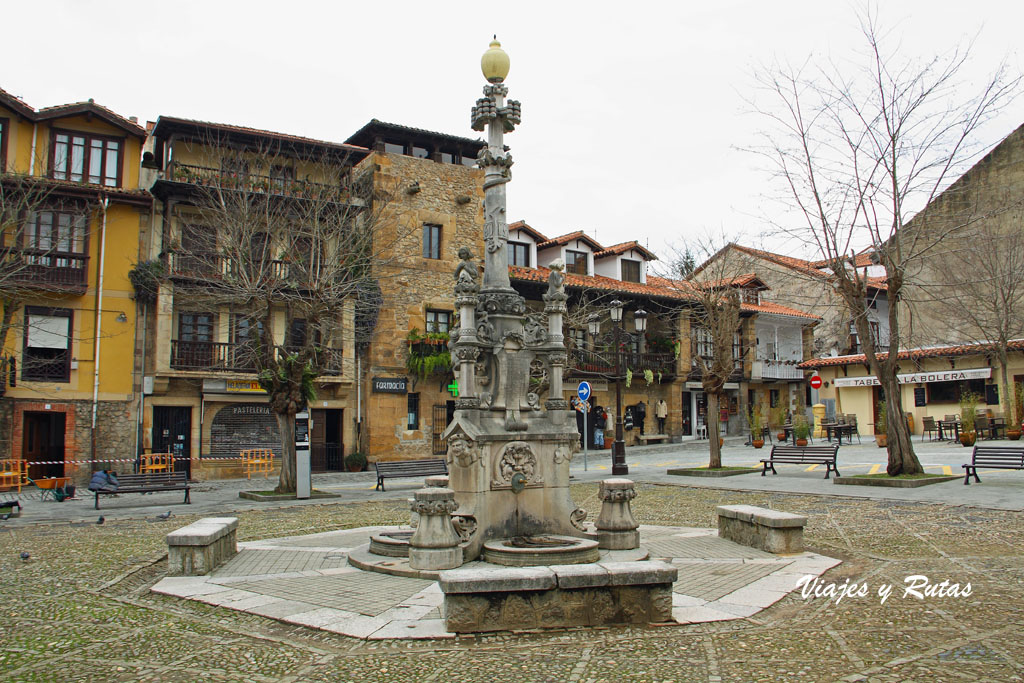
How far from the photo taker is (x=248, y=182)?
24.3m

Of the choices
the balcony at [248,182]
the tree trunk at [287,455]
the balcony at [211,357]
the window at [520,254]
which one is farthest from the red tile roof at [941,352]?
the balcony at [211,357]

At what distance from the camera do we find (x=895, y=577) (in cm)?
759

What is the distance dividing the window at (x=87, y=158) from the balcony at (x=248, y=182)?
5.69 feet

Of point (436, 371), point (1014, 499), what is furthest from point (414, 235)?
point (1014, 499)

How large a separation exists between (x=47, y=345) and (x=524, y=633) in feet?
77.9

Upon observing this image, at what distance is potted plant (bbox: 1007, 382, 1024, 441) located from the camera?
25.0 m

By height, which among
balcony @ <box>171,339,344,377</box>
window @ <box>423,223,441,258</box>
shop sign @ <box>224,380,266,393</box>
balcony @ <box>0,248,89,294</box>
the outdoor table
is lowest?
A: the outdoor table

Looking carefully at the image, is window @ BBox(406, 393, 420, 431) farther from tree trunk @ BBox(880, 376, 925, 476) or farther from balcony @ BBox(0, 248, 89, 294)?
tree trunk @ BBox(880, 376, 925, 476)

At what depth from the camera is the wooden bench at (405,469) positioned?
19.6m

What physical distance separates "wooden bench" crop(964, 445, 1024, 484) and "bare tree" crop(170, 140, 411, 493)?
1460 cm

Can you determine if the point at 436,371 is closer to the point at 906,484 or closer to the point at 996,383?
the point at 906,484

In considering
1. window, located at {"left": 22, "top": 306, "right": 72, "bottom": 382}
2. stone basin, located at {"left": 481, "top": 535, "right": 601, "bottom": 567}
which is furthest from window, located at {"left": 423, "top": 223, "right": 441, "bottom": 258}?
stone basin, located at {"left": 481, "top": 535, "right": 601, "bottom": 567}

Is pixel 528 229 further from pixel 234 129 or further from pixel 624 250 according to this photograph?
pixel 234 129

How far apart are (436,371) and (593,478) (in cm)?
1000
